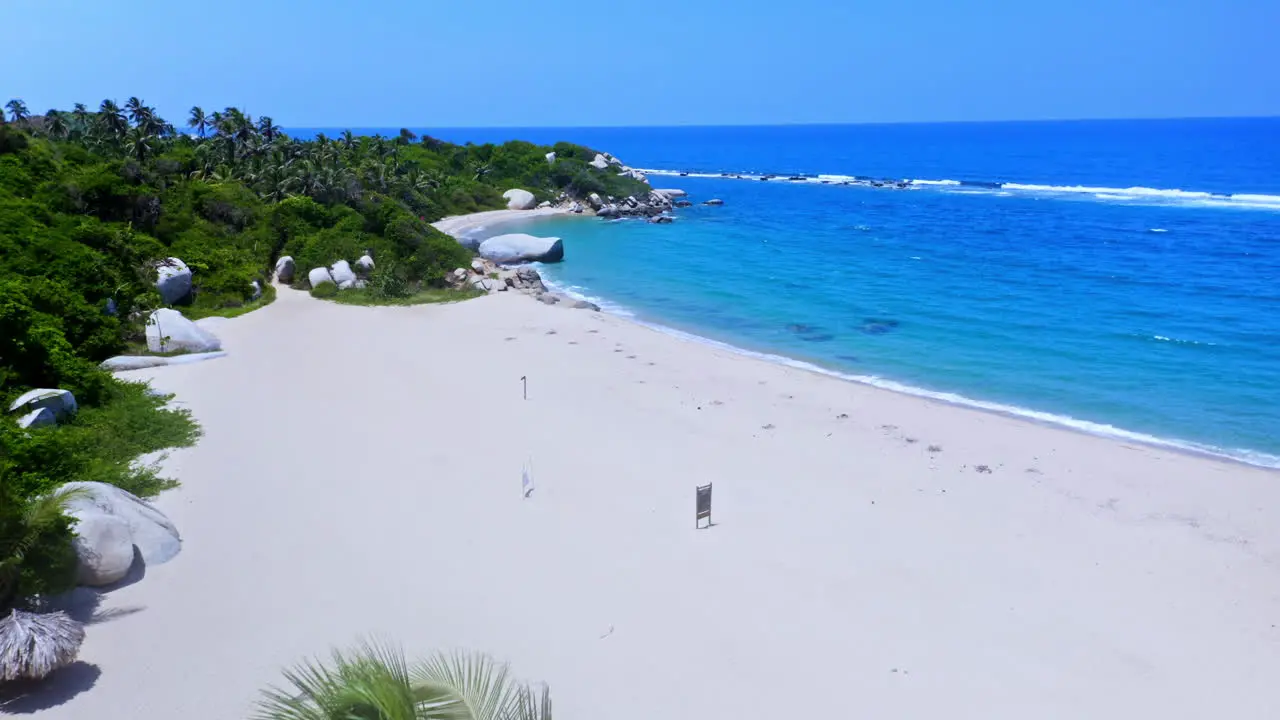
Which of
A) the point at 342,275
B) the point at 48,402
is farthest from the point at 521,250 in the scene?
the point at 48,402

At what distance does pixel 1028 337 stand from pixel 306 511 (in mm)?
26524

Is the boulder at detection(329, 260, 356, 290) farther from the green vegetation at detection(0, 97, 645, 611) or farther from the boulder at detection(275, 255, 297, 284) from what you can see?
the boulder at detection(275, 255, 297, 284)

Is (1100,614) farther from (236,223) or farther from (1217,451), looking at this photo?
(236,223)

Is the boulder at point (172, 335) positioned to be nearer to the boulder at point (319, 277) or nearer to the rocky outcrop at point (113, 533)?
the boulder at point (319, 277)

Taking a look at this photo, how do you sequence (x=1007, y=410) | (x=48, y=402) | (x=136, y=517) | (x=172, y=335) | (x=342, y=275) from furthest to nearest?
(x=342, y=275), (x=172, y=335), (x=1007, y=410), (x=48, y=402), (x=136, y=517)

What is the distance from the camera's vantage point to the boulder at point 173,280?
28922mm

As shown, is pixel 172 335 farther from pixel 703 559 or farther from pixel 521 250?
pixel 521 250

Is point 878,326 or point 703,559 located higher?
point 878,326

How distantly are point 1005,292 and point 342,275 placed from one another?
30845 mm

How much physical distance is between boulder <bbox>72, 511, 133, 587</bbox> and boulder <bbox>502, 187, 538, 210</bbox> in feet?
199

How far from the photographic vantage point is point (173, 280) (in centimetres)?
2936

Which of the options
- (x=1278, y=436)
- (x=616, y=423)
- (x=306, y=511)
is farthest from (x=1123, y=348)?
(x=306, y=511)

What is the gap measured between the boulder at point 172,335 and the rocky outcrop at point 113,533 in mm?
12461

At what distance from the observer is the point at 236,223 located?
→ 38719 mm
